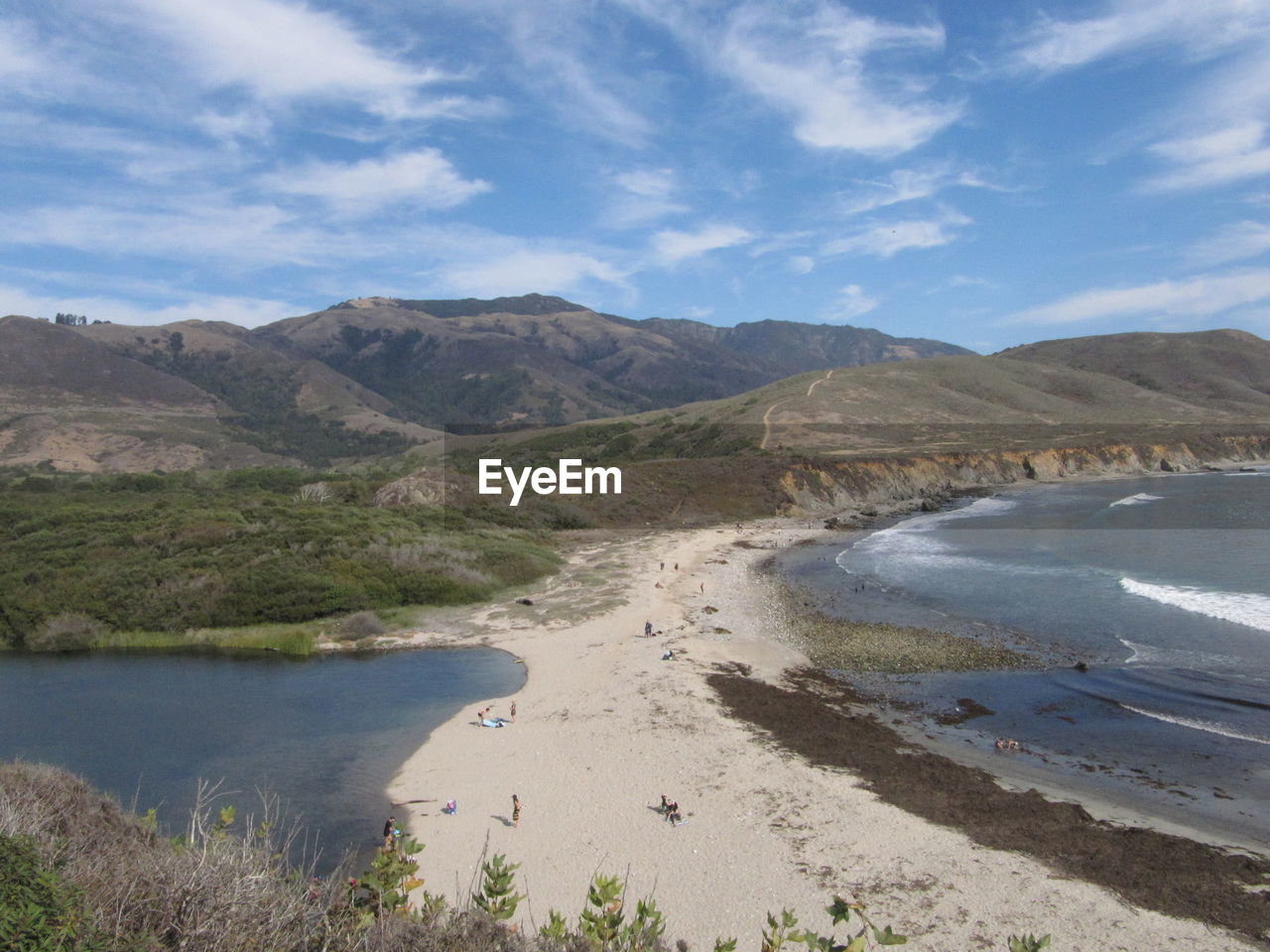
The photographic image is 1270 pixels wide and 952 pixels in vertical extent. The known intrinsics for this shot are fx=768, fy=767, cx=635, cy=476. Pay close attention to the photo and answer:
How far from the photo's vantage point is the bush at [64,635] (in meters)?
32.8

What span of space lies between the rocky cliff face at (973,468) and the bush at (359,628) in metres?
44.1

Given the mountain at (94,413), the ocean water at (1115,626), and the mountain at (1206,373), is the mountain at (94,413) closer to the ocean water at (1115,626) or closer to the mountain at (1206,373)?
the ocean water at (1115,626)

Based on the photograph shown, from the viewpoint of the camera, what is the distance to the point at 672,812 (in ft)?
53.6

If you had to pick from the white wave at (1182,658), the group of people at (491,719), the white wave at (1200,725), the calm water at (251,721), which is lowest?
the calm water at (251,721)

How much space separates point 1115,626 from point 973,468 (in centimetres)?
6184

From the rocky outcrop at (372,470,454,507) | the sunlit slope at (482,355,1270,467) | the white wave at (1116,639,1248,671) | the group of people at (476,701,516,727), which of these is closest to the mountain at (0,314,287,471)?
the sunlit slope at (482,355,1270,467)

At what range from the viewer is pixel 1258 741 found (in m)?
19.4

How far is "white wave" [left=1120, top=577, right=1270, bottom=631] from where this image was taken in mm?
30156

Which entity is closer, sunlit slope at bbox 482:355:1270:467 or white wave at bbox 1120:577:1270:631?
white wave at bbox 1120:577:1270:631

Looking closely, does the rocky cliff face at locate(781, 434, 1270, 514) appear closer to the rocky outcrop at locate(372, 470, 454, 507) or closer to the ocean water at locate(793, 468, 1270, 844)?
the ocean water at locate(793, 468, 1270, 844)

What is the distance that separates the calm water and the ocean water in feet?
49.1

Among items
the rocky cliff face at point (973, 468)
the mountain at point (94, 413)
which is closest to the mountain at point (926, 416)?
the rocky cliff face at point (973, 468)

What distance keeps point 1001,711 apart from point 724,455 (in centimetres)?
6471

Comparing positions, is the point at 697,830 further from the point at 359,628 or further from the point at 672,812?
the point at 359,628
